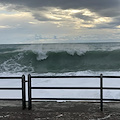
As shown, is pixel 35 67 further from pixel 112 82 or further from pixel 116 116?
pixel 116 116

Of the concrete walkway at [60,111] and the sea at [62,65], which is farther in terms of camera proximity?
the sea at [62,65]

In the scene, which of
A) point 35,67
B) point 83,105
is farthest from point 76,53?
point 83,105

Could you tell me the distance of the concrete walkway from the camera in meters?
4.10

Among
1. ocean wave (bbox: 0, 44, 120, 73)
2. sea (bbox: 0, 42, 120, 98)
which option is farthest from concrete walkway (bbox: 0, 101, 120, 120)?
ocean wave (bbox: 0, 44, 120, 73)

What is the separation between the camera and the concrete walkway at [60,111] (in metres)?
4.10

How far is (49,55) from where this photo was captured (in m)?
26.5

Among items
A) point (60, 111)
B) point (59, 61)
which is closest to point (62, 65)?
point (59, 61)

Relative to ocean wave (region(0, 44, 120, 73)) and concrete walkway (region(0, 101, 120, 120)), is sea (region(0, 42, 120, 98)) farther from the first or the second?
concrete walkway (region(0, 101, 120, 120))

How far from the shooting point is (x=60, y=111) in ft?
14.7

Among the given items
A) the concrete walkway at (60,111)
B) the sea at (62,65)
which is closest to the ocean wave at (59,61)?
the sea at (62,65)

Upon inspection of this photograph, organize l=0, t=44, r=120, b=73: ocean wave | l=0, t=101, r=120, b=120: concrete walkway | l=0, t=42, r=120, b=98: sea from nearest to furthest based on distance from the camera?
1. l=0, t=101, r=120, b=120: concrete walkway
2. l=0, t=42, r=120, b=98: sea
3. l=0, t=44, r=120, b=73: ocean wave

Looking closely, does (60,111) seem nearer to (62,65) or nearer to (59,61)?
(62,65)

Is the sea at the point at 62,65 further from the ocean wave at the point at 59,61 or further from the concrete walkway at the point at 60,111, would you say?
the concrete walkway at the point at 60,111

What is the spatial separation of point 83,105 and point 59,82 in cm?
729
